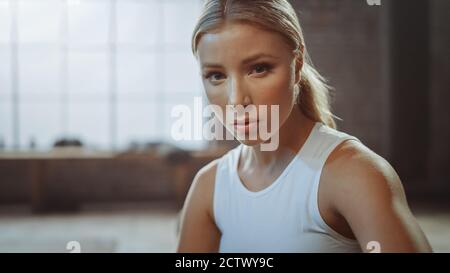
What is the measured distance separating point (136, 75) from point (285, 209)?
267cm

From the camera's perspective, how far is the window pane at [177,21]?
303 cm

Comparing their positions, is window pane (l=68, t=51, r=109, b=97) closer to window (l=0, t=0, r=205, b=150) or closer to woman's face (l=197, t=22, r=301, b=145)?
window (l=0, t=0, r=205, b=150)

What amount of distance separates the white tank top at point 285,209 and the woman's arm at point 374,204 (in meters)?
0.03

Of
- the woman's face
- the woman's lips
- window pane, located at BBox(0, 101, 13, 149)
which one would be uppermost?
the woman's face

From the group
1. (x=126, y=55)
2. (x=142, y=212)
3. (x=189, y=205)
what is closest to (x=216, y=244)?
(x=189, y=205)

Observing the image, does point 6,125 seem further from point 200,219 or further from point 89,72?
point 200,219

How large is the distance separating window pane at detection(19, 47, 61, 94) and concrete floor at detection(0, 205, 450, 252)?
72cm

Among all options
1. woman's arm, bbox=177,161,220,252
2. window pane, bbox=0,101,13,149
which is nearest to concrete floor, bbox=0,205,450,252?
window pane, bbox=0,101,13,149

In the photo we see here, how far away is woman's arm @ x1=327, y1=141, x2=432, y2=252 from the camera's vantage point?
47 centimetres

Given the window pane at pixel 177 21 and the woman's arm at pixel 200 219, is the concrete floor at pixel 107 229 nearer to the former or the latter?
the window pane at pixel 177 21

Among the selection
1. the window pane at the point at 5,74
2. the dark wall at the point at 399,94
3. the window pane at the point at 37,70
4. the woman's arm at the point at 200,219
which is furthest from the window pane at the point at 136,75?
the woman's arm at the point at 200,219
